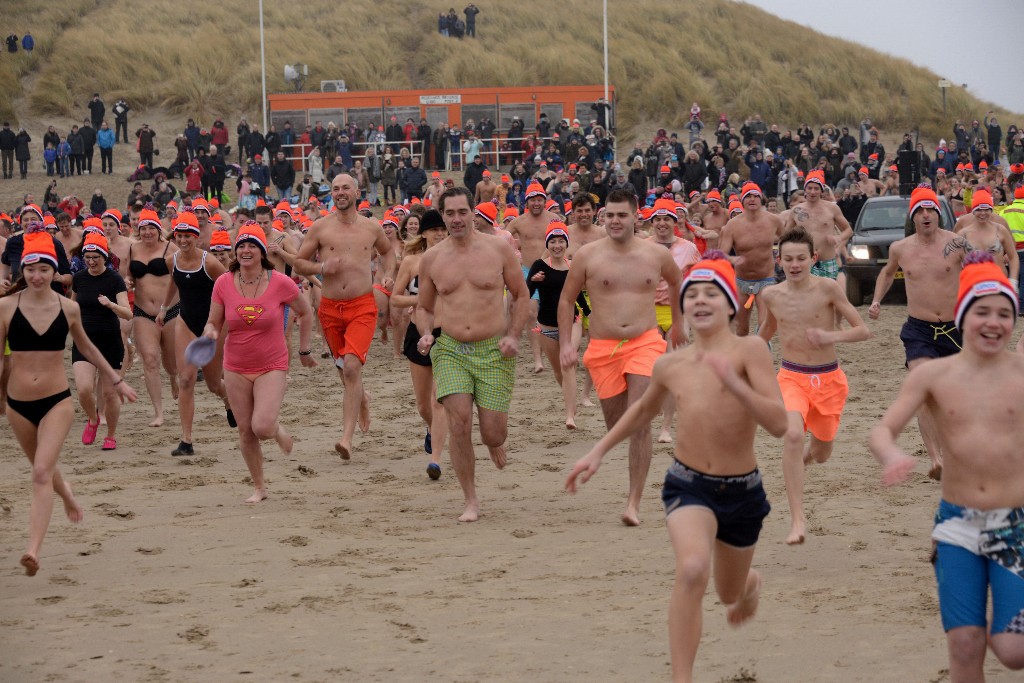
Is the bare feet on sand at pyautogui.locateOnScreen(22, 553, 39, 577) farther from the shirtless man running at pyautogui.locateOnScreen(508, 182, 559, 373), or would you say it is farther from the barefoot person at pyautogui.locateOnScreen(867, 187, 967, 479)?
the shirtless man running at pyautogui.locateOnScreen(508, 182, 559, 373)

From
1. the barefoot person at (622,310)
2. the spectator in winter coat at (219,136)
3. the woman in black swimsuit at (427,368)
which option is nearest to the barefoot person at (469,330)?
Result: the barefoot person at (622,310)

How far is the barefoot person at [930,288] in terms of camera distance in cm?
943

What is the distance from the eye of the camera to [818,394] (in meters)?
8.35

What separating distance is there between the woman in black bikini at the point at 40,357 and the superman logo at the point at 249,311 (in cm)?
125

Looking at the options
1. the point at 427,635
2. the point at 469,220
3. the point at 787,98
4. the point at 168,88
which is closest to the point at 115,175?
the point at 168,88

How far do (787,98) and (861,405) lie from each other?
42259mm

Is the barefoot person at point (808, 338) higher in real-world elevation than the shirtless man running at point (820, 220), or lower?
lower

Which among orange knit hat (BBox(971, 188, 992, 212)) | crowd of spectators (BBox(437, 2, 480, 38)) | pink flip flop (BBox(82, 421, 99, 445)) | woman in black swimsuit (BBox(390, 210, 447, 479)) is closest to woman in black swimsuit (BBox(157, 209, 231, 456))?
pink flip flop (BBox(82, 421, 99, 445))

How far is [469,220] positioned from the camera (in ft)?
29.1

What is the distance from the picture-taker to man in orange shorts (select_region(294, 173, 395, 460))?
35.9ft

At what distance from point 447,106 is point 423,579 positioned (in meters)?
35.0

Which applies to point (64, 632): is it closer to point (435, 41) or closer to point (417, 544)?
point (417, 544)

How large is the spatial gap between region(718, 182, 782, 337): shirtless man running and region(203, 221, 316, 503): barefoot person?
5.42m

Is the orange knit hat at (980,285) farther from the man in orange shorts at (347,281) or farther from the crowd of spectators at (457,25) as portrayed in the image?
the crowd of spectators at (457,25)
